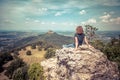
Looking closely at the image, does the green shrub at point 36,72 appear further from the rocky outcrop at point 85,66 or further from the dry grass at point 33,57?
the dry grass at point 33,57

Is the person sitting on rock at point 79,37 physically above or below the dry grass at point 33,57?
above

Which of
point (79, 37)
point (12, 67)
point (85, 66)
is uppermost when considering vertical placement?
point (79, 37)

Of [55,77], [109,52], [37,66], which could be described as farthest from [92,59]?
[109,52]

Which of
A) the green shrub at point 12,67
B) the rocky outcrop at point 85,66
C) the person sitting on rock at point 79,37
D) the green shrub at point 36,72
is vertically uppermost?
the person sitting on rock at point 79,37

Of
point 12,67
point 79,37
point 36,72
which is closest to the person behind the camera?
point 79,37

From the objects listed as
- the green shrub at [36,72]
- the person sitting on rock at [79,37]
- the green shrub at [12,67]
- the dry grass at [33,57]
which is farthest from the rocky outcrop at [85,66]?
the dry grass at [33,57]

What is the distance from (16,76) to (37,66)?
13.4m

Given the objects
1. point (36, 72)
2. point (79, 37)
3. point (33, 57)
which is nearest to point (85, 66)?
point (79, 37)

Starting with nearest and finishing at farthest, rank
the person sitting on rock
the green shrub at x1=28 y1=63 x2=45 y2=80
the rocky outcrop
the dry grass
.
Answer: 1. the rocky outcrop
2. the person sitting on rock
3. the green shrub at x1=28 y1=63 x2=45 y2=80
4. the dry grass

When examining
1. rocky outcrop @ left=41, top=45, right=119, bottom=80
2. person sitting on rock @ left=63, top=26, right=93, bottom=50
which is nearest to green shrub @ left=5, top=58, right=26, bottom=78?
rocky outcrop @ left=41, top=45, right=119, bottom=80

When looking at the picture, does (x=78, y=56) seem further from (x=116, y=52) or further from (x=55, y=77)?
(x=116, y=52)

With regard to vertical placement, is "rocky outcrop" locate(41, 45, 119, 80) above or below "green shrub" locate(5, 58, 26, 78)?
above

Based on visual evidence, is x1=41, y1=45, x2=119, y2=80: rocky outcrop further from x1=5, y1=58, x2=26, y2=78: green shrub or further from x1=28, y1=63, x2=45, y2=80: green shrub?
x1=5, y1=58, x2=26, y2=78: green shrub

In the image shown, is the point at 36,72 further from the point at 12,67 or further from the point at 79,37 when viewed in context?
the point at 12,67
